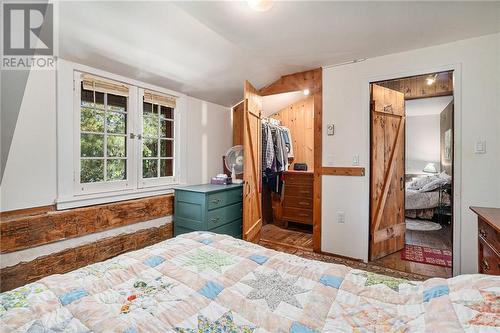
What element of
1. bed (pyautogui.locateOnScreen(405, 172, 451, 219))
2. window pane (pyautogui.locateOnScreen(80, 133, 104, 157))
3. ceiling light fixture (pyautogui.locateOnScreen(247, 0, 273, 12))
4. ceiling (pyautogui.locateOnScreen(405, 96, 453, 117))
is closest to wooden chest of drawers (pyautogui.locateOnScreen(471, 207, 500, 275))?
ceiling light fixture (pyautogui.locateOnScreen(247, 0, 273, 12))

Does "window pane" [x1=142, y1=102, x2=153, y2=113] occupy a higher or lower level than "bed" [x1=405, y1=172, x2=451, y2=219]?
higher

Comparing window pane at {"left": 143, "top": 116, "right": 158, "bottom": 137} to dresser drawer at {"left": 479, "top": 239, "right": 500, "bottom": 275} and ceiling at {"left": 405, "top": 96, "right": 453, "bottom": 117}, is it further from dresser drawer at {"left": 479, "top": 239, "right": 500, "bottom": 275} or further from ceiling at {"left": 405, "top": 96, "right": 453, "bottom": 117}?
ceiling at {"left": 405, "top": 96, "right": 453, "bottom": 117}

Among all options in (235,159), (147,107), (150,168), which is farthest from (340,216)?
(147,107)

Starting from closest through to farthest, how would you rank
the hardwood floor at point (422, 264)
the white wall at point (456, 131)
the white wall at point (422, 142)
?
the white wall at point (456, 131)
the hardwood floor at point (422, 264)
the white wall at point (422, 142)

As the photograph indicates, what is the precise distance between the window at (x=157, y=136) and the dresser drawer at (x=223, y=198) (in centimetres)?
66

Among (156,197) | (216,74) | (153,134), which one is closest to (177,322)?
(156,197)

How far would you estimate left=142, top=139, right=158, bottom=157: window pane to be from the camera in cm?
266

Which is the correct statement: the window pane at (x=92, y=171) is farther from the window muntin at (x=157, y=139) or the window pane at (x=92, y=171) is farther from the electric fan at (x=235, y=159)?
the electric fan at (x=235, y=159)

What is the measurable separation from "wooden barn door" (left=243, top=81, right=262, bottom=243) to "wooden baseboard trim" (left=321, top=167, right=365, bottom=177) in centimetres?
84

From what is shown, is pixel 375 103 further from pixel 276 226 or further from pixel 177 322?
pixel 177 322

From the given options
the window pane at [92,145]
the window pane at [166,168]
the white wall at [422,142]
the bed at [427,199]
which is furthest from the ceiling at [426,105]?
the window pane at [92,145]

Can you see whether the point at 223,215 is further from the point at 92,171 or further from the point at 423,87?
the point at 423,87

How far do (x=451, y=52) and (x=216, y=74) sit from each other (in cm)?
232

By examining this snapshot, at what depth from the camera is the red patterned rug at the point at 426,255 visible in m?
2.73
